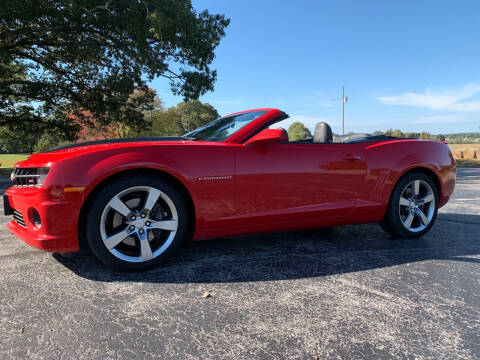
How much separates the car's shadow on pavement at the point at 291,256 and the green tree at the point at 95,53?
33.0 ft

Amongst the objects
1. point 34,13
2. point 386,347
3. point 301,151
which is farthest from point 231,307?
point 34,13

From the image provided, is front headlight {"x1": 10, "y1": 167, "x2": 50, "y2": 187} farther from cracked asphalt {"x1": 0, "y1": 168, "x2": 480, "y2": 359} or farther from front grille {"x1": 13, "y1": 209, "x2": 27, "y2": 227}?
cracked asphalt {"x1": 0, "y1": 168, "x2": 480, "y2": 359}

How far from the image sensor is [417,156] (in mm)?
3363

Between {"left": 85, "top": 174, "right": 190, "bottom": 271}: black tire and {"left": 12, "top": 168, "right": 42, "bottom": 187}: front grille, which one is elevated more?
{"left": 12, "top": 168, "right": 42, "bottom": 187}: front grille

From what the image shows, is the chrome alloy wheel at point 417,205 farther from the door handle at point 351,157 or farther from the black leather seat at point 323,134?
the black leather seat at point 323,134

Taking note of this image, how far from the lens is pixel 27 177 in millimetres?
2297

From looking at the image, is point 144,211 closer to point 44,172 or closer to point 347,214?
point 44,172

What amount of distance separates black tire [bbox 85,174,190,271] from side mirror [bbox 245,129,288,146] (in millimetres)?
765

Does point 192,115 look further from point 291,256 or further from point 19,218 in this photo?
point 291,256

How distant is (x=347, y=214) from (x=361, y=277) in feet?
2.77

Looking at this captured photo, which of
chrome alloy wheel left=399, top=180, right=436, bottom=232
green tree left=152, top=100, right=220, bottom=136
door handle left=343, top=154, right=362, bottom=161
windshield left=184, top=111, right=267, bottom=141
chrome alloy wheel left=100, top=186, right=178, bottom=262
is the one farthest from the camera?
green tree left=152, top=100, right=220, bottom=136

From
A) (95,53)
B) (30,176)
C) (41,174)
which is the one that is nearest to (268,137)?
(41,174)

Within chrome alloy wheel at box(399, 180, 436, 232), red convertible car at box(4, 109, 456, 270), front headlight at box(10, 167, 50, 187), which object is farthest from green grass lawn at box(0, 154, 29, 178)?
chrome alloy wheel at box(399, 180, 436, 232)

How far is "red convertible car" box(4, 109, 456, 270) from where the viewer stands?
2.16 metres
